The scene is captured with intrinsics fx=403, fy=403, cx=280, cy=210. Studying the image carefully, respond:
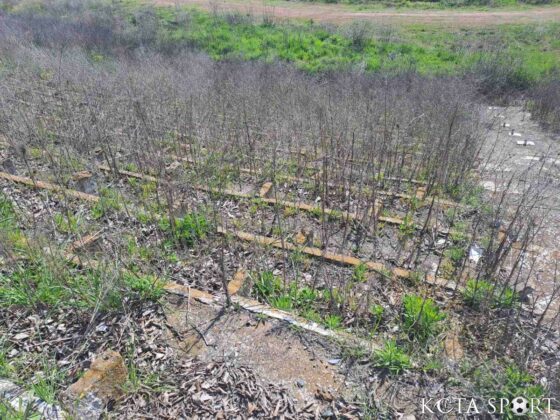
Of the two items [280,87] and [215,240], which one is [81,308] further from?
[280,87]

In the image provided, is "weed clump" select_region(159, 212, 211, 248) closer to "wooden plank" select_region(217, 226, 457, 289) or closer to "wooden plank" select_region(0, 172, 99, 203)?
"wooden plank" select_region(217, 226, 457, 289)

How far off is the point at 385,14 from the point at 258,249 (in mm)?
21061

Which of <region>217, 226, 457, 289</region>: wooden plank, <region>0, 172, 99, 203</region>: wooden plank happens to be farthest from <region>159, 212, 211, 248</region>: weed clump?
<region>0, 172, 99, 203</region>: wooden plank

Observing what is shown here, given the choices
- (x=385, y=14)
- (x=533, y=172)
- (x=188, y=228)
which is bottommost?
(x=533, y=172)

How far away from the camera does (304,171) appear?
18.2 ft

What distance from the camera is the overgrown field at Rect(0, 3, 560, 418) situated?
258cm

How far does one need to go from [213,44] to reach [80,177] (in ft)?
38.9

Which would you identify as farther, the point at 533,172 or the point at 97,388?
the point at 533,172

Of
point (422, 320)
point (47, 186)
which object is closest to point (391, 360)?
point (422, 320)

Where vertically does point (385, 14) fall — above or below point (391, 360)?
above

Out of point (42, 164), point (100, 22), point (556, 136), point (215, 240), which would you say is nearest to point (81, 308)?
point (215, 240)

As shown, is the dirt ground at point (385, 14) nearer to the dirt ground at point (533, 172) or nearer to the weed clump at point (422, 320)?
the dirt ground at point (533, 172)

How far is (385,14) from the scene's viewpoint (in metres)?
21.0

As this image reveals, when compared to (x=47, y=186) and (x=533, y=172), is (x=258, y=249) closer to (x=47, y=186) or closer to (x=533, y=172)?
(x=47, y=186)
